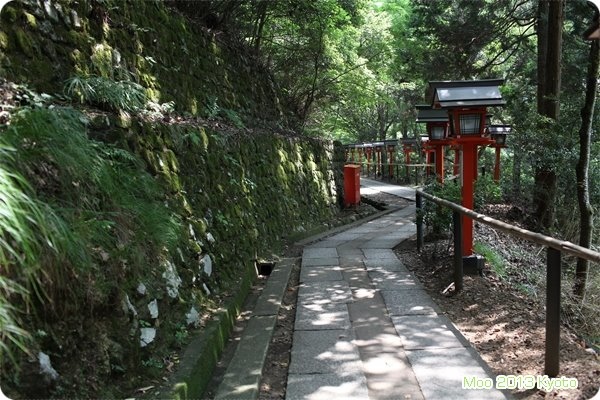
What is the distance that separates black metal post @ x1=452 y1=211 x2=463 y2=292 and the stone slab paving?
33cm

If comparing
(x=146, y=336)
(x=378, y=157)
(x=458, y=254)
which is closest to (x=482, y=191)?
(x=458, y=254)

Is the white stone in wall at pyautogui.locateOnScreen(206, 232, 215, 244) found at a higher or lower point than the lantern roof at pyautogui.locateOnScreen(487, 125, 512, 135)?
lower

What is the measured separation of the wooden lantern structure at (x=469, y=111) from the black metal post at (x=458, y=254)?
1.72ft

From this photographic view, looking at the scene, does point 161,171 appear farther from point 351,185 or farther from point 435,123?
point 351,185

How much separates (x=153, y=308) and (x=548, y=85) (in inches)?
345

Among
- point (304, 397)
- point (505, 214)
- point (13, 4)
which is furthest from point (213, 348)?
point (505, 214)

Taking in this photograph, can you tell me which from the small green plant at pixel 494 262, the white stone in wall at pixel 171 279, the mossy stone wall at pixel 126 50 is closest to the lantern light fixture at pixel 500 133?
the mossy stone wall at pixel 126 50

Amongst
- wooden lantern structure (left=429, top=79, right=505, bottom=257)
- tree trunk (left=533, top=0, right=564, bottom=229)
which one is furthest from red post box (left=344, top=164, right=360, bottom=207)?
wooden lantern structure (left=429, top=79, right=505, bottom=257)

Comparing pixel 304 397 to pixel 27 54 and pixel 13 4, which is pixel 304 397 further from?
pixel 13 4

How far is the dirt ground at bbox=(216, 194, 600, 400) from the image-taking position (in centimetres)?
298

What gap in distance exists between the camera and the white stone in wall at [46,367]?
1.89 meters

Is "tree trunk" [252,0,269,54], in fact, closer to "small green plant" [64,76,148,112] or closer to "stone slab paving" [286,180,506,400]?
"stone slab paving" [286,180,506,400]

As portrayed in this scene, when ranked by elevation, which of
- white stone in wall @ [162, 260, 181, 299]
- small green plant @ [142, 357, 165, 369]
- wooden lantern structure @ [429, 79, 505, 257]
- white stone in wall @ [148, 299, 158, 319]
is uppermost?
wooden lantern structure @ [429, 79, 505, 257]

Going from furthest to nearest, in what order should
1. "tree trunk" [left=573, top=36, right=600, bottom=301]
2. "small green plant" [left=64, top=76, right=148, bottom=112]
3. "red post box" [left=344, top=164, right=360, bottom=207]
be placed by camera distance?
1. "red post box" [left=344, top=164, right=360, bottom=207]
2. "tree trunk" [left=573, top=36, right=600, bottom=301]
3. "small green plant" [left=64, top=76, right=148, bottom=112]
